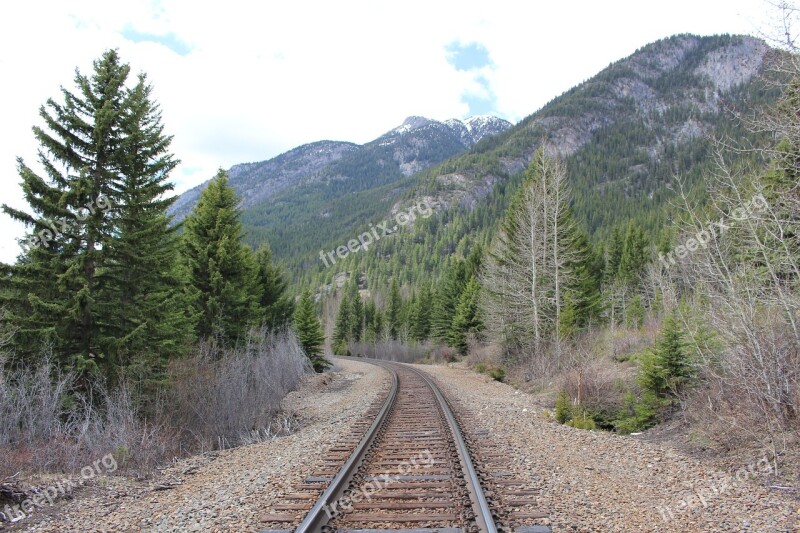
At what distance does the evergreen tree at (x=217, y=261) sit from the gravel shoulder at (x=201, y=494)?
32.8 ft

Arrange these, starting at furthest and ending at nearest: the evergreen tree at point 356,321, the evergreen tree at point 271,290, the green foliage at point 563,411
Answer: the evergreen tree at point 356,321 < the evergreen tree at point 271,290 < the green foliage at point 563,411

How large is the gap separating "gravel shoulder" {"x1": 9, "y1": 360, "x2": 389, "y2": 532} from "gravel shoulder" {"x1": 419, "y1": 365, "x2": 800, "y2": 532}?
3.21 meters

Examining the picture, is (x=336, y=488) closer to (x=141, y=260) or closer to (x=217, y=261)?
(x=141, y=260)

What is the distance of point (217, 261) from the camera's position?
59.6 ft

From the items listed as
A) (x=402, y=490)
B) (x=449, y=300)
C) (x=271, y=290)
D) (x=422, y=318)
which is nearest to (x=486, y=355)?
(x=271, y=290)

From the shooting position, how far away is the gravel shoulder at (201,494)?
16.5 ft

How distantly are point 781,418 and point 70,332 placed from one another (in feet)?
46.9

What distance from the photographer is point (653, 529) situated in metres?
4.53

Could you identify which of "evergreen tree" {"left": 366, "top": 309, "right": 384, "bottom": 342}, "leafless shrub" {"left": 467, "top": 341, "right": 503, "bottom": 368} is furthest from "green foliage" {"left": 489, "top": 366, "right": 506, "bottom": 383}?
"evergreen tree" {"left": 366, "top": 309, "right": 384, "bottom": 342}

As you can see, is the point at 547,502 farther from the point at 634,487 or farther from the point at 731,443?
the point at 731,443

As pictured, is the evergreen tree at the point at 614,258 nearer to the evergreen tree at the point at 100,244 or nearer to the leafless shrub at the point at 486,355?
the leafless shrub at the point at 486,355

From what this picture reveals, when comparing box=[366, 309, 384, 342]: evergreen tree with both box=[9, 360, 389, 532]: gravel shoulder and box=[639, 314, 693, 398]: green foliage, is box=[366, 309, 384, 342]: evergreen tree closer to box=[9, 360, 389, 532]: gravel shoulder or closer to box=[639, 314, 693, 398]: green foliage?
box=[639, 314, 693, 398]: green foliage

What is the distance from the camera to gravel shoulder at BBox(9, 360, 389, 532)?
5.03 meters

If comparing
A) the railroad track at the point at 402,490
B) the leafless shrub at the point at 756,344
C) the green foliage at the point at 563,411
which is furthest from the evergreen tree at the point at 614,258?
the railroad track at the point at 402,490
